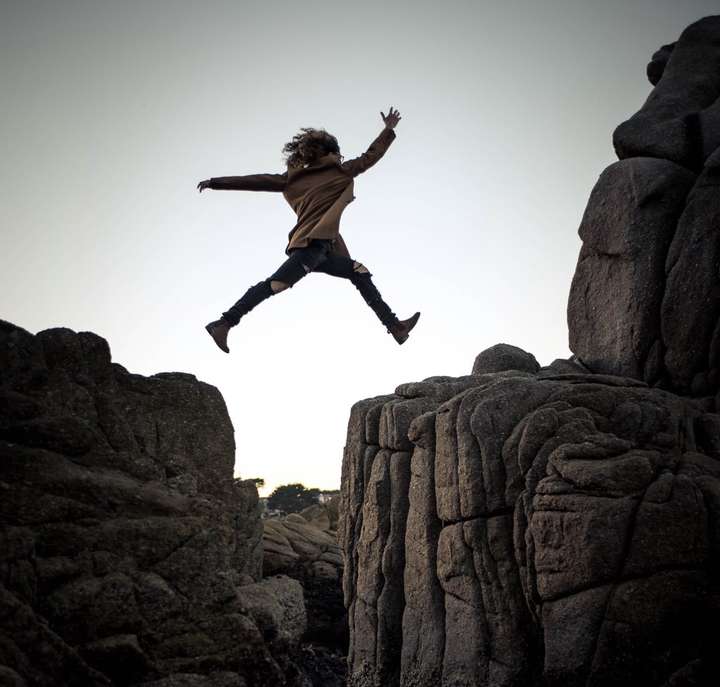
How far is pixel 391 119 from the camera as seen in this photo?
441 inches

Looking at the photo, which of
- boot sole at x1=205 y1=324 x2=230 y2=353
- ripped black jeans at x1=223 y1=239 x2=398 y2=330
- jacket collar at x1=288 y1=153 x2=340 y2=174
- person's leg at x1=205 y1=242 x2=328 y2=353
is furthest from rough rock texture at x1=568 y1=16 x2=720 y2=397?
boot sole at x1=205 y1=324 x2=230 y2=353

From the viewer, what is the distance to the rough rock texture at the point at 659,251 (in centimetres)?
1271

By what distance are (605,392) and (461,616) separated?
12.7ft

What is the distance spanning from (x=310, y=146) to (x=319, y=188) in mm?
734

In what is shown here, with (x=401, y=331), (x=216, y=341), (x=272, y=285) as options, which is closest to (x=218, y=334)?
(x=216, y=341)

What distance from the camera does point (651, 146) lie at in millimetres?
14562

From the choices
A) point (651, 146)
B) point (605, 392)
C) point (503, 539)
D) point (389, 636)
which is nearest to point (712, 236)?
point (651, 146)

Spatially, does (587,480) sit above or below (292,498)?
below

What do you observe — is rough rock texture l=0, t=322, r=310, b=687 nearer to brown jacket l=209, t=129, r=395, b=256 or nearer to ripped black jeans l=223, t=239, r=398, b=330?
ripped black jeans l=223, t=239, r=398, b=330

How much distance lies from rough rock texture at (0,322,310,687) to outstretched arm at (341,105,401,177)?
5256mm

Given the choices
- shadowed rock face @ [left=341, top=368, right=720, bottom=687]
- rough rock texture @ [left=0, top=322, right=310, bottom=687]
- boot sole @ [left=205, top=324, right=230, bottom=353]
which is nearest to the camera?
rough rock texture @ [left=0, top=322, right=310, bottom=687]

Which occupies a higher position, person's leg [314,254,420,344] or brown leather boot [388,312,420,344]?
person's leg [314,254,420,344]

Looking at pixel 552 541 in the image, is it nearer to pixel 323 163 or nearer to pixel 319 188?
pixel 319 188

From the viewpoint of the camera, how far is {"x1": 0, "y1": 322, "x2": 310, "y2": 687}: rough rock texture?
225 inches
